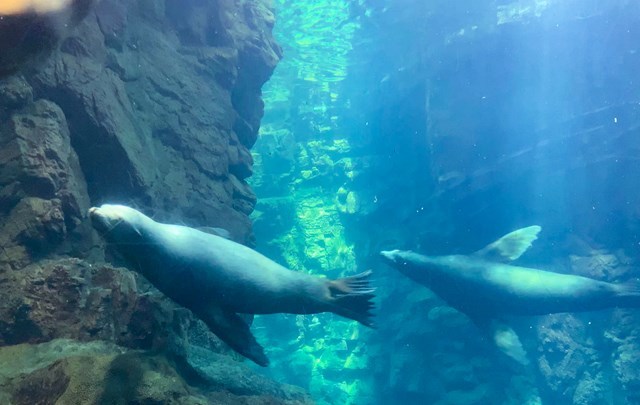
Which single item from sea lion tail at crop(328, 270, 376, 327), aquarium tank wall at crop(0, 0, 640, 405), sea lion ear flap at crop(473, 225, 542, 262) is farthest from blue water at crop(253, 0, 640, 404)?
sea lion tail at crop(328, 270, 376, 327)

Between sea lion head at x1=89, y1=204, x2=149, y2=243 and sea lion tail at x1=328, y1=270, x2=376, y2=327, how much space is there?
2056 millimetres

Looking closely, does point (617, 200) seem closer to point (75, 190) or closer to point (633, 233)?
point (633, 233)

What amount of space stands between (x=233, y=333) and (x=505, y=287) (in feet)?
23.8

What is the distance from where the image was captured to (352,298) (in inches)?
188

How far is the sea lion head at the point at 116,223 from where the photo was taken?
382cm

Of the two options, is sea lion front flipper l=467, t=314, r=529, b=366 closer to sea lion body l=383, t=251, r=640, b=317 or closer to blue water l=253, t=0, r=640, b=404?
sea lion body l=383, t=251, r=640, b=317

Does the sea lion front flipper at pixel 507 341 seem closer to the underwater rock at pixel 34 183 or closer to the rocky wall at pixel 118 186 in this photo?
the rocky wall at pixel 118 186

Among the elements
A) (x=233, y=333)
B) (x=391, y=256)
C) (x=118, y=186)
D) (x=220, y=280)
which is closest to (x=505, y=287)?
(x=391, y=256)

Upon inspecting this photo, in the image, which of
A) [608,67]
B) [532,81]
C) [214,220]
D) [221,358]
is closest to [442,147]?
[532,81]

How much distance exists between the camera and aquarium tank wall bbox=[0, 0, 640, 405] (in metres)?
4.07

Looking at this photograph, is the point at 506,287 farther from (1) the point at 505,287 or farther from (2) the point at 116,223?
(2) the point at 116,223

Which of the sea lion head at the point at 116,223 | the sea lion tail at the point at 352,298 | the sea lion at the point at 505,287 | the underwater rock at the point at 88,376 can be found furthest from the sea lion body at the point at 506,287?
the sea lion head at the point at 116,223

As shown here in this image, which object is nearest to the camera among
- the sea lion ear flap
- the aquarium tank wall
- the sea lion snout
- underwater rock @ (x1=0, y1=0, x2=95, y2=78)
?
underwater rock @ (x1=0, y1=0, x2=95, y2=78)

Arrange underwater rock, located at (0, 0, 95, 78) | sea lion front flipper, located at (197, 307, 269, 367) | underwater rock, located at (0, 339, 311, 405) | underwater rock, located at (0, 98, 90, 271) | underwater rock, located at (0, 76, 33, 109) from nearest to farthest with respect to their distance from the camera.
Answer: underwater rock, located at (0, 0, 95, 78) → underwater rock, located at (0, 339, 311, 405) → sea lion front flipper, located at (197, 307, 269, 367) → underwater rock, located at (0, 98, 90, 271) → underwater rock, located at (0, 76, 33, 109)
